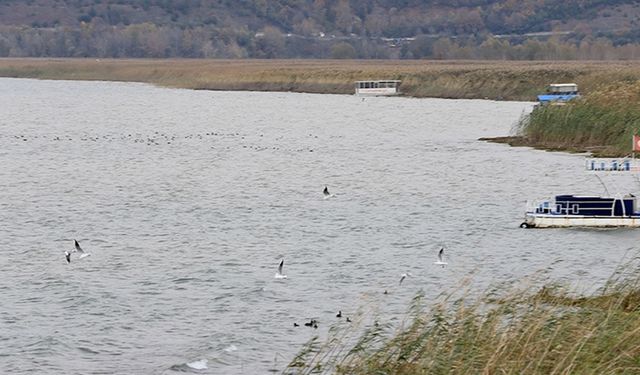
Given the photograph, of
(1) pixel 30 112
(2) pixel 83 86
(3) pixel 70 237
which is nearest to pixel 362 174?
(3) pixel 70 237

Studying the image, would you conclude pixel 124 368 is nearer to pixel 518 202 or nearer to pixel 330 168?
pixel 518 202

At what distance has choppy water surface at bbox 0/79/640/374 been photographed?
78.1ft

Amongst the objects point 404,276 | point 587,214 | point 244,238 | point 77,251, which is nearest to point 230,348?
point 404,276

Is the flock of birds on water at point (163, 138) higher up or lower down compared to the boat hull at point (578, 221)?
lower down

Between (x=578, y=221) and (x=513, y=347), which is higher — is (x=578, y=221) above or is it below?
below

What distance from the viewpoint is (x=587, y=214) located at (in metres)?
36.3

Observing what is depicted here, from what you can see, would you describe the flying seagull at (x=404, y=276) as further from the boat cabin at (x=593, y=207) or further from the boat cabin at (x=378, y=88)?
the boat cabin at (x=378, y=88)

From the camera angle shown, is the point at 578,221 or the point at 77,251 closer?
the point at 77,251

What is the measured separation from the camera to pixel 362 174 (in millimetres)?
51375

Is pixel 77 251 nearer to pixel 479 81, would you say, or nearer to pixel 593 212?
pixel 593 212

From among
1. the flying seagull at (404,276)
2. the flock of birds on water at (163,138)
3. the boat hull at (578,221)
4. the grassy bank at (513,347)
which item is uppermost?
the grassy bank at (513,347)

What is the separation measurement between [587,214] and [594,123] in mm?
18313

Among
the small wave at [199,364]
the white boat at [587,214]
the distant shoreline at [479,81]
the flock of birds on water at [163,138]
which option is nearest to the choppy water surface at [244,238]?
the small wave at [199,364]

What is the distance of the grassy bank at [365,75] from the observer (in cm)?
10462
